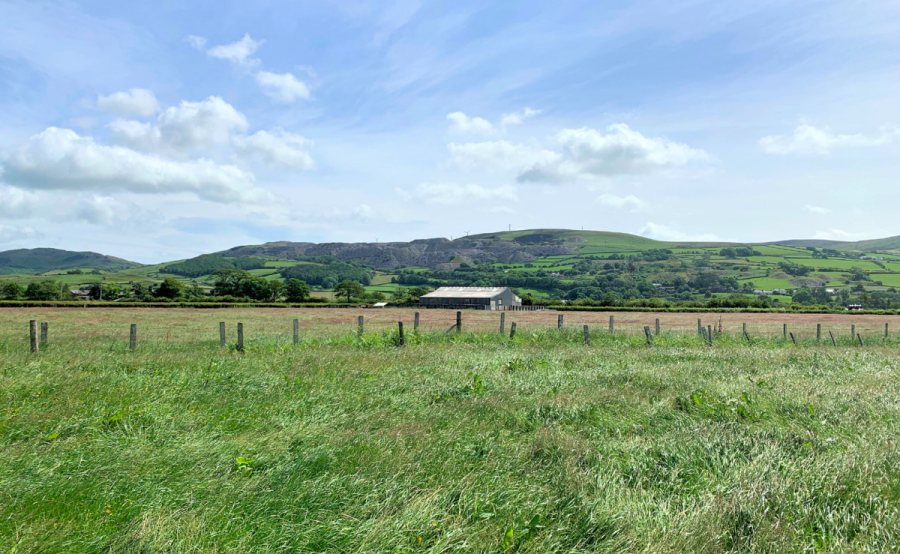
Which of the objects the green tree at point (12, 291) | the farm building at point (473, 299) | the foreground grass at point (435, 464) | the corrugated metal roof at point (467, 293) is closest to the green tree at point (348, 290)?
the corrugated metal roof at point (467, 293)

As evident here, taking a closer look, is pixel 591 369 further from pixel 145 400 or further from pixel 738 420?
pixel 145 400

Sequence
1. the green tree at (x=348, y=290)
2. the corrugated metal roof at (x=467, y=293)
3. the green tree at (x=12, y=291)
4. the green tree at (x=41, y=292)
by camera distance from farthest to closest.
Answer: the green tree at (x=348, y=290), the corrugated metal roof at (x=467, y=293), the green tree at (x=41, y=292), the green tree at (x=12, y=291)

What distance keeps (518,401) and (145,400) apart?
6523 mm

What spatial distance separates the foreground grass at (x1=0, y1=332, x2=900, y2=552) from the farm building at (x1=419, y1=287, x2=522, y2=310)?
87.5 m

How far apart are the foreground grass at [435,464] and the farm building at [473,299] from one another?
87.5 m

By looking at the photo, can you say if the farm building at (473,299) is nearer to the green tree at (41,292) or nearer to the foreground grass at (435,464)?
the green tree at (41,292)

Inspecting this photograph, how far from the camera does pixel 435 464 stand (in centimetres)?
643

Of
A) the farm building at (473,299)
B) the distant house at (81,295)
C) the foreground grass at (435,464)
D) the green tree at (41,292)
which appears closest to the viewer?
the foreground grass at (435,464)

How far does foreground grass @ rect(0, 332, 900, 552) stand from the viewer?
189 inches

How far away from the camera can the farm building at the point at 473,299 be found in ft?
331

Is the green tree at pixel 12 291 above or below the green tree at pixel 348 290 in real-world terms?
above

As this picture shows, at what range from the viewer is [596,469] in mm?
6574

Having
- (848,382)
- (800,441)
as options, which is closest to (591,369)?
(848,382)

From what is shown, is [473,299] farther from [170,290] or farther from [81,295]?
[81,295]
